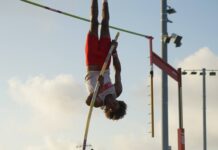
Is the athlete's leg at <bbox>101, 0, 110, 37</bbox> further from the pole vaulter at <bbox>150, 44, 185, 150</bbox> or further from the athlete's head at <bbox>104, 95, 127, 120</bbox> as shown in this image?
the pole vaulter at <bbox>150, 44, 185, 150</bbox>

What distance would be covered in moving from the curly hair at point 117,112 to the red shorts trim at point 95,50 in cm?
81

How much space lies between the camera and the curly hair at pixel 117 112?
12469mm

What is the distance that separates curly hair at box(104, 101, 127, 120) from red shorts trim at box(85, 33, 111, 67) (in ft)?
2.66

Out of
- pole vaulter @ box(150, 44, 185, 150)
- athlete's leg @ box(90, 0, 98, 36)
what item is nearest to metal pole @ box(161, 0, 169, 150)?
pole vaulter @ box(150, 44, 185, 150)

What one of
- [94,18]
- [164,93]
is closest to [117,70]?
[94,18]

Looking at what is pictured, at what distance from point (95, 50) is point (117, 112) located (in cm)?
117

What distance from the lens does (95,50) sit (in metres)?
12.7

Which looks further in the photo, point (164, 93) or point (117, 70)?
point (164, 93)

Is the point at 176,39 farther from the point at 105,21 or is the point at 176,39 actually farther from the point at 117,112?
the point at 117,112

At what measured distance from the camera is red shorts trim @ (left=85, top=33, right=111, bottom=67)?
12.7 metres

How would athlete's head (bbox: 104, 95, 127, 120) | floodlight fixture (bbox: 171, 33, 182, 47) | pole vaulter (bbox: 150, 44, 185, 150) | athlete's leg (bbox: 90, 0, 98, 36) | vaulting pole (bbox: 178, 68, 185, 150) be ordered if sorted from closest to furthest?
athlete's head (bbox: 104, 95, 127, 120), athlete's leg (bbox: 90, 0, 98, 36), vaulting pole (bbox: 178, 68, 185, 150), pole vaulter (bbox: 150, 44, 185, 150), floodlight fixture (bbox: 171, 33, 182, 47)

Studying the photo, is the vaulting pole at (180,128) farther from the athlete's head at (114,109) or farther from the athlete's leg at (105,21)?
the athlete's leg at (105,21)

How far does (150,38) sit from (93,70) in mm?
3454

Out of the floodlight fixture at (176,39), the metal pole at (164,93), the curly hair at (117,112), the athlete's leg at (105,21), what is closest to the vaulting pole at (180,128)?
the metal pole at (164,93)
